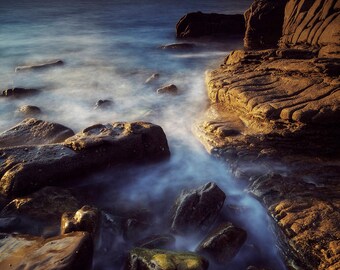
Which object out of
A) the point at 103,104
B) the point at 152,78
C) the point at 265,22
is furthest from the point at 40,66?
the point at 265,22

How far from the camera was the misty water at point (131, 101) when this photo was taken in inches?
145

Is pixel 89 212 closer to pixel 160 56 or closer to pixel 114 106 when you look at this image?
pixel 114 106

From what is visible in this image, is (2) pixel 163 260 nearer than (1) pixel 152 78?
Yes

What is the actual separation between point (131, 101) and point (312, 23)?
5088mm

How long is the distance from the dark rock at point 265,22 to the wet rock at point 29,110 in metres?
7.81

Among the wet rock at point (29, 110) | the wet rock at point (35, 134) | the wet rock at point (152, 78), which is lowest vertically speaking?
the wet rock at point (29, 110)

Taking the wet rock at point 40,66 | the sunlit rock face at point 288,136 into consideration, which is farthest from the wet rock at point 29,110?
the wet rock at point 40,66

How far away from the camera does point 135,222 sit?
3537 millimetres

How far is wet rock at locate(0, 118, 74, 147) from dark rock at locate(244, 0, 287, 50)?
8160mm

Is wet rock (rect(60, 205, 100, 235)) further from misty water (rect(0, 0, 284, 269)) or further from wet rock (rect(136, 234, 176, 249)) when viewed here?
wet rock (rect(136, 234, 176, 249))

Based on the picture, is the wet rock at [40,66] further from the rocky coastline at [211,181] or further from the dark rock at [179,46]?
the rocky coastline at [211,181]

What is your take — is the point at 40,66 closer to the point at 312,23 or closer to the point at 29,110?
the point at 29,110

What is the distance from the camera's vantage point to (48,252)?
9.08 feet

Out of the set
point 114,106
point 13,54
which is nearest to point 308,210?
point 114,106
